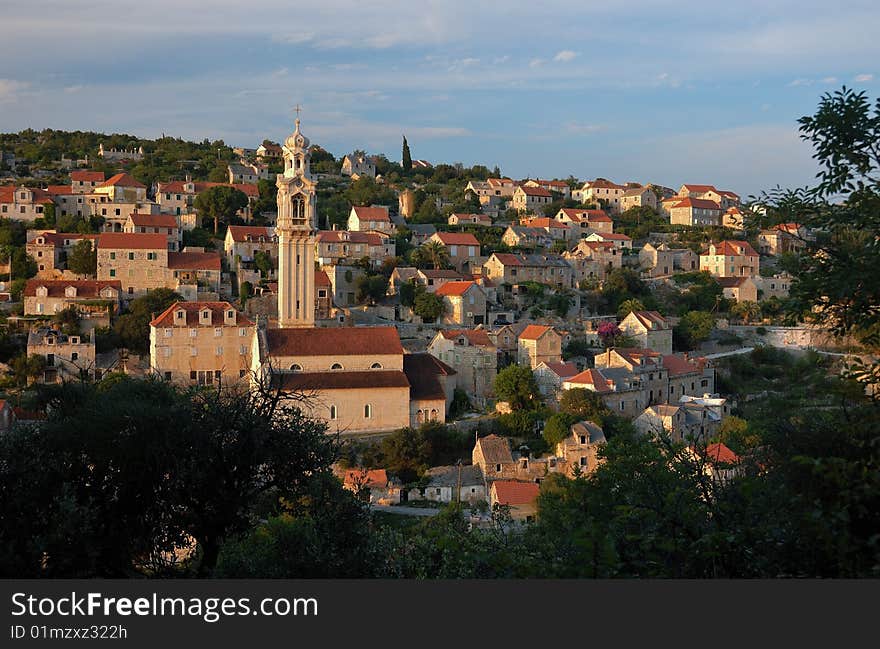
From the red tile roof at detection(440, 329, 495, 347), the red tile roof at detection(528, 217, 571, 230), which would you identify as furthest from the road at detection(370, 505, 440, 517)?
the red tile roof at detection(528, 217, 571, 230)

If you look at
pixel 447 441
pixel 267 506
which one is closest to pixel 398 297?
pixel 447 441

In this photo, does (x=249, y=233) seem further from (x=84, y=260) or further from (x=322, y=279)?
(x=84, y=260)

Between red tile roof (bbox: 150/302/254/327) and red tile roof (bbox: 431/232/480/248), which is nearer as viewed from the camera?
red tile roof (bbox: 150/302/254/327)

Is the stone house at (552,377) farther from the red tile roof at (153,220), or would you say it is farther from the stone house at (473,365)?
the red tile roof at (153,220)

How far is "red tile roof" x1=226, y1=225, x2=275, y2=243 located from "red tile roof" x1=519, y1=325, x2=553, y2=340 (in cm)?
1965

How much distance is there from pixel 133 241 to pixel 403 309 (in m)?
15.6

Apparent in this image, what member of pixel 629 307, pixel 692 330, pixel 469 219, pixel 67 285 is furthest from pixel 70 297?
pixel 469 219

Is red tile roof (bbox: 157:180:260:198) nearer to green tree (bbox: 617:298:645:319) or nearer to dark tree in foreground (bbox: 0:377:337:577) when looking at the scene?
green tree (bbox: 617:298:645:319)

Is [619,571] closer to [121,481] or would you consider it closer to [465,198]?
[121,481]

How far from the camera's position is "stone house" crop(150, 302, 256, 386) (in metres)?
40.9

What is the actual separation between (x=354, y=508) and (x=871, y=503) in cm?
679

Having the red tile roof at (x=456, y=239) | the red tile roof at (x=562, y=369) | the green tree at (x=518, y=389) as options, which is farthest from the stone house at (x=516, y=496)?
the red tile roof at (x=456, y=239)

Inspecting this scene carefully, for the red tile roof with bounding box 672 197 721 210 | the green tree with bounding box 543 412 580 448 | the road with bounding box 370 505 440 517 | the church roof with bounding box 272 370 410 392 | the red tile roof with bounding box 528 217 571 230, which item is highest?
the red tile roof with bounding box 672 197 721 210

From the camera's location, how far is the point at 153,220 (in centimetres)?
5806
